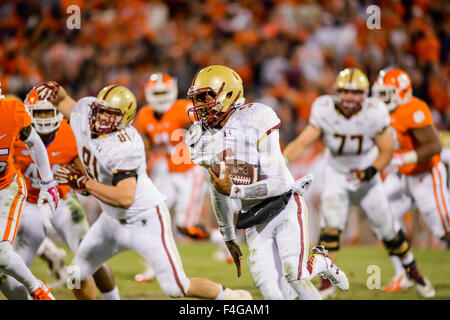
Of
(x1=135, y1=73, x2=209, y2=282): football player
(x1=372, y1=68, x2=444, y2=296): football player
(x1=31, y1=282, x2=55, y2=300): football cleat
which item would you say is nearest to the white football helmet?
(x1=135, y1=73, x2=209, y2=282): football player

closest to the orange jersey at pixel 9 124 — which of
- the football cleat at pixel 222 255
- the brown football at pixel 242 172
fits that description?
the brown football at pixel 242 172

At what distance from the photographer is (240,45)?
10.7m

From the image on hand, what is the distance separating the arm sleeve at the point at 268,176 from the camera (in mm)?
3502

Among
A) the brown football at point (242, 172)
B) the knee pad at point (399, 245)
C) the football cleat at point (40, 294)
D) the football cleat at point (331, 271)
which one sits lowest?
the knee pad at point (399, 245)

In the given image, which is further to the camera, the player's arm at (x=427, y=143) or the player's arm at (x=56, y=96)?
the player's arm at (x=427, y=143)

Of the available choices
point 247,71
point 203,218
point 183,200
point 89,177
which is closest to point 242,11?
point 247,71

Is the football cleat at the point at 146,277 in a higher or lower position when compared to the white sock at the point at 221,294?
lower

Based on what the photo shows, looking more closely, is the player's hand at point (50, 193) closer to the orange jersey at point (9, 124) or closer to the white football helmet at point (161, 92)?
the orange jersey at point (9, 124)

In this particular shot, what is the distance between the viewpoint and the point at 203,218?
9.27m

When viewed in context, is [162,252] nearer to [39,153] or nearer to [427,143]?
[39,153]

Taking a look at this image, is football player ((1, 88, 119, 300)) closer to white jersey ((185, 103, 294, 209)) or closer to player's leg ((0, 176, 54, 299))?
player's leg ((0, 176, 54, 299))

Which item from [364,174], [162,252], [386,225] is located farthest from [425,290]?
[162,252]

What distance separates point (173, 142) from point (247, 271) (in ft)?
4.97
